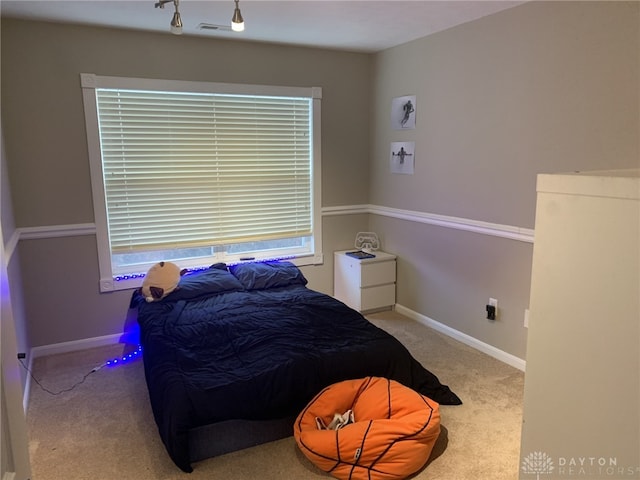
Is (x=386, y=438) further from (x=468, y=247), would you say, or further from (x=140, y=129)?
(x=140, y=129)

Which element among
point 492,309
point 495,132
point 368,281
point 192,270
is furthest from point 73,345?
point 495,132

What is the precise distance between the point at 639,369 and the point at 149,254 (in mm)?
3657

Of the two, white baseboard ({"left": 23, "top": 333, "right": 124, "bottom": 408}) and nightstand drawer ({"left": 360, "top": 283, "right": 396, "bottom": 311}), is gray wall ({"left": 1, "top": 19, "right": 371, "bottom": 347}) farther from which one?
nightstand drawer ({"left": 360, "top": 283, "right": 396, "bottom": 311})

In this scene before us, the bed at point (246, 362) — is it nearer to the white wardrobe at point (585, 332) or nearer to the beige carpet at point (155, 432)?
the beige carpet at point (155, 432)

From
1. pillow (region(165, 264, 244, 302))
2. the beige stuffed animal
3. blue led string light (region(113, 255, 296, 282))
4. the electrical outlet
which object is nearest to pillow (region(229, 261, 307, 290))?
pillow (region(165, 264, 244, 302))

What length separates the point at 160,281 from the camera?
348 cm

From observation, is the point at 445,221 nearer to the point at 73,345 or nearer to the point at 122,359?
the point at 122,359

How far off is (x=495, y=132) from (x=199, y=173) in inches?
90.8

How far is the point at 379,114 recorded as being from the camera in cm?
436

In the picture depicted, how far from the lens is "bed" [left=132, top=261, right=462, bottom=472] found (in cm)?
224

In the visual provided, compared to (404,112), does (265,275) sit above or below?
below

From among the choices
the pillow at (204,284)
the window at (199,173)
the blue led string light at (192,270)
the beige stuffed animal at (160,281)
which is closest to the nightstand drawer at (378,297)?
the window at (199,173)

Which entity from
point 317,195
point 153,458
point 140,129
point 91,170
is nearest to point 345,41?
point 317,195

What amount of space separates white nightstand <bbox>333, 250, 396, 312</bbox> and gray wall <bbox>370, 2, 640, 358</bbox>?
0.36 ft
